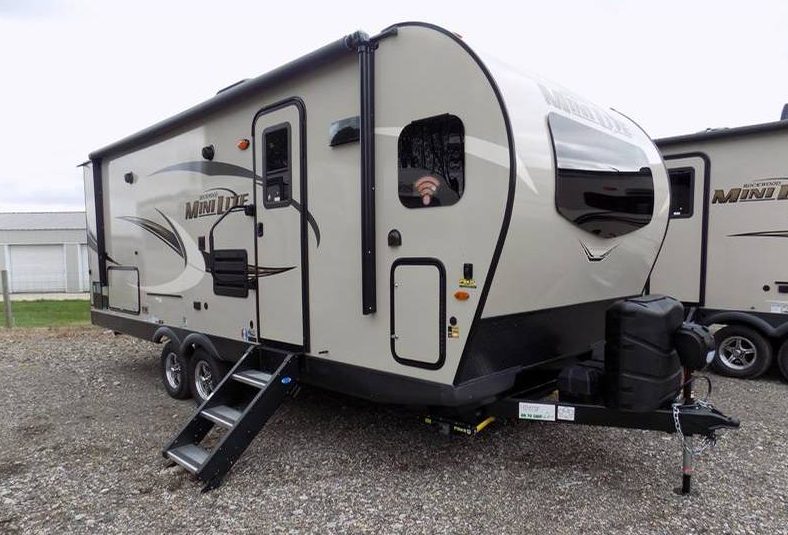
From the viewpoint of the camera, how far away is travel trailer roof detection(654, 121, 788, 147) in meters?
6.25

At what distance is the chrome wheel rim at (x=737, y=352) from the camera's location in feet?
21.4

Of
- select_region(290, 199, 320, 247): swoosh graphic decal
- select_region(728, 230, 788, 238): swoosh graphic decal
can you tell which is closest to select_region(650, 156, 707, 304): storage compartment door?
select_region(728, 230, 788, 238): swoosh graphic decal

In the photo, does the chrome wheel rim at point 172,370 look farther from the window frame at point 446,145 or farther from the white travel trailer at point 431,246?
the window frame at point 446,145

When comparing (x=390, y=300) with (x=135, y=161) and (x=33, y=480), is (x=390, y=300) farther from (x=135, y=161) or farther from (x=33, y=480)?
(x=135, y=161)

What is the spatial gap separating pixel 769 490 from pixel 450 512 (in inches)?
83.9

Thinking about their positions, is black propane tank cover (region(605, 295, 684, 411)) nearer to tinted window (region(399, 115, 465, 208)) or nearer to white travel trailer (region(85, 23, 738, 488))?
white travel trailer (region(85, 23, 738, 488))

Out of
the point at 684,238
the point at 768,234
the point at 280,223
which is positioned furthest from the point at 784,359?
the point at 280,223

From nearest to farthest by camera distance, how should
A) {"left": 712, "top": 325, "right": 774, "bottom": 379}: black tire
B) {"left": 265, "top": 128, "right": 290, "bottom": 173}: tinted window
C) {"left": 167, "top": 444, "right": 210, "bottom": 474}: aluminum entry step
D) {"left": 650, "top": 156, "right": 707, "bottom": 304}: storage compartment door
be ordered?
1. {"left": 167, "top": 444, "right": 210, "bottom": 474}: aluminum entry step
2. {"left": 265, "top": 128, "right": 290, "bottom": 173}: tinted window
3. {"left": 712, "top": 325, "right": 774, "bottom": 379}: black tire
4. {"left": 650, "top": 156, "right": 707, "bottom": 304}: storage compartment door

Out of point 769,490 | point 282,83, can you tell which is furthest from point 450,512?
point 282,83

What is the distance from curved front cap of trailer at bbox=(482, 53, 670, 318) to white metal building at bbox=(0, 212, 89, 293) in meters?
27.8

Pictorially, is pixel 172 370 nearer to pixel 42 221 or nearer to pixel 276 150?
pixel 276 150

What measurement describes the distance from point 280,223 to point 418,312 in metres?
1.58

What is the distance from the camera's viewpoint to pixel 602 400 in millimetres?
3539

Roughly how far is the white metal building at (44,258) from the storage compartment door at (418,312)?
27470mm
